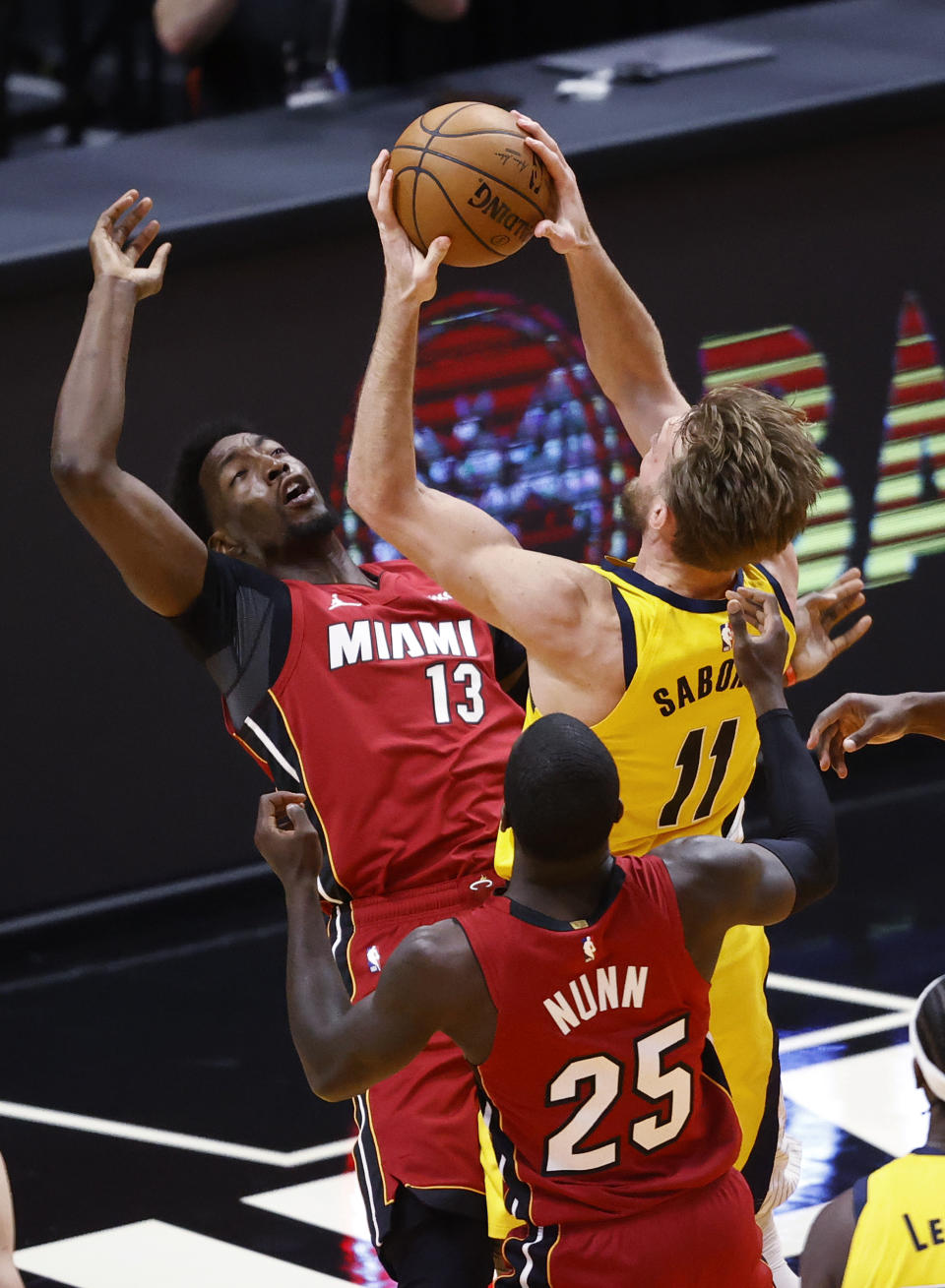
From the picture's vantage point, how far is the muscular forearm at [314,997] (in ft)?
10.5

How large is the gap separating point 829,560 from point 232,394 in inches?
85.0

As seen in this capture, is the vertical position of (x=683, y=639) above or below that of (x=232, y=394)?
above

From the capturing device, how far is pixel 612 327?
14.7 feet

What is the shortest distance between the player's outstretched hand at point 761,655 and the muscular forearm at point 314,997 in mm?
787

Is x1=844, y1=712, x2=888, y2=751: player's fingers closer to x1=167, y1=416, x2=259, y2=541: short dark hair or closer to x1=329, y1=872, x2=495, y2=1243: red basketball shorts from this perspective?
x1=329, y1=872, x2=495, y2=1243: red basketball shorts

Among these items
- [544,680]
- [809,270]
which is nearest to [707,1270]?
[544,680]

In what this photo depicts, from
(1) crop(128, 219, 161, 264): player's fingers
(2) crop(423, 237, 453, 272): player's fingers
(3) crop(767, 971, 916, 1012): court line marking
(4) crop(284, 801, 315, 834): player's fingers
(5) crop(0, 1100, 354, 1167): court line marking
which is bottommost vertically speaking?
(3) crop(767, 971, 916, 1012): court line marking

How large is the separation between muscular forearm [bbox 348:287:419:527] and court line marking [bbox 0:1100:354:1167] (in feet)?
7.36

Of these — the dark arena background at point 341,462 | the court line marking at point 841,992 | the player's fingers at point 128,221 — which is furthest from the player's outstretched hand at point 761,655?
the court line marking at point 841,992

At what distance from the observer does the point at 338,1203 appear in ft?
17.5

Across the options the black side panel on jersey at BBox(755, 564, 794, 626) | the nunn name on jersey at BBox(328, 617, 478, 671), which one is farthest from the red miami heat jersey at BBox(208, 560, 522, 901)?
the black side panel on jersey at BBox(755, 564, 794, 626)

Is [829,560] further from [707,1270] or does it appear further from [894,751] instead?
[707,1270]

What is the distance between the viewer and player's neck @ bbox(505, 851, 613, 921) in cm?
321

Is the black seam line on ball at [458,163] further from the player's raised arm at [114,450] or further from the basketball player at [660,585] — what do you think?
the player's raised arm at [114,450]
